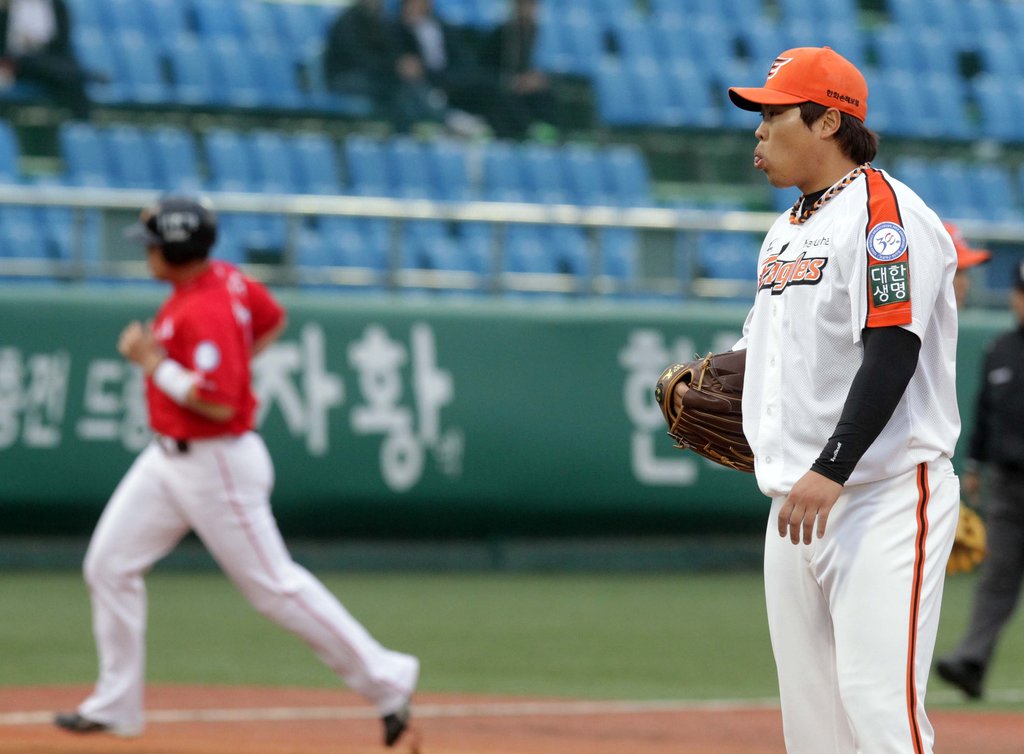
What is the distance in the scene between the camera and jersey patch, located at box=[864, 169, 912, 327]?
3301 mm

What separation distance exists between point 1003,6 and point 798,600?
16.9 metres

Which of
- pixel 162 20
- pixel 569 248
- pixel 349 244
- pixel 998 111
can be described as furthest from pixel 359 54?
pixel 998 111

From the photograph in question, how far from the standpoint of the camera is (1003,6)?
19.0m

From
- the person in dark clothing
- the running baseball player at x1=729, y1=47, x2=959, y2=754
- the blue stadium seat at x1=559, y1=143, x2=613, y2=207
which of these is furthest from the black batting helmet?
the blue stadium seat at x1=559, y1=143, x2=613, y2=207

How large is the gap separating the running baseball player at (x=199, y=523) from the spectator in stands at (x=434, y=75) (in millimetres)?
8874

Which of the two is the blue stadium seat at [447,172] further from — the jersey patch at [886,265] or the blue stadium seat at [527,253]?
the jersey patch at [886,265]

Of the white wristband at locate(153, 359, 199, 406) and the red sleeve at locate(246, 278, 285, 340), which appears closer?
the white wristband at locate(153, 359, 199, 406)

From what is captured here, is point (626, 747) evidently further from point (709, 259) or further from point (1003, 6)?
point (1003, 6)

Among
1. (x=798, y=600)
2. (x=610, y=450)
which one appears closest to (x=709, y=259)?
(x=610, y=450)

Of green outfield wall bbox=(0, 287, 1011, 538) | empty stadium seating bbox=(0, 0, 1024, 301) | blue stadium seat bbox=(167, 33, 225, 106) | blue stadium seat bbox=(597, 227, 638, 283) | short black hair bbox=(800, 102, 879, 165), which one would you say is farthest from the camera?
blue stadium seat bbox=(167, 33, 225, 106)

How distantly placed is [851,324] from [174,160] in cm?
1071

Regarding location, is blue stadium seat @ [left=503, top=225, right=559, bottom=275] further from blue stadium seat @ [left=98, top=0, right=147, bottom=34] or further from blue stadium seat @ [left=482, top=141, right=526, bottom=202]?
blue stadium seat @ [left=98, top=0, right=147, bottom=34]

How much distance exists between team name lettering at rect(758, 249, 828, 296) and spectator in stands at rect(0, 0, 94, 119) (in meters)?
10.9

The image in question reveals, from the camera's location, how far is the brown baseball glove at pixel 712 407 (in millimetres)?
3814
